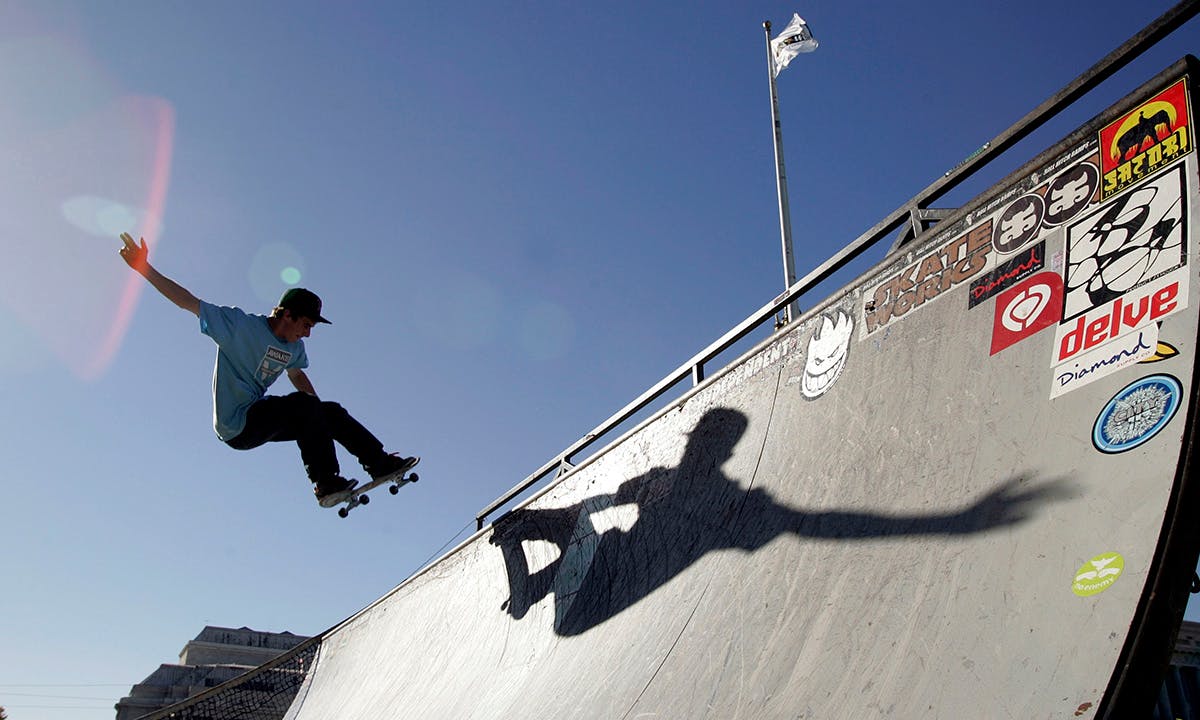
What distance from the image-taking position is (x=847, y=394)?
3453mm

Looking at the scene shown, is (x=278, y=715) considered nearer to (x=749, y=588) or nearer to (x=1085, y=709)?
(x=749, y=588)

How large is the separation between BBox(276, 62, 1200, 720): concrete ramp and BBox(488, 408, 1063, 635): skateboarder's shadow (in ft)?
0.05

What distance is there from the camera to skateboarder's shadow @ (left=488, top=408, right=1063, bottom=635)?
254 cm

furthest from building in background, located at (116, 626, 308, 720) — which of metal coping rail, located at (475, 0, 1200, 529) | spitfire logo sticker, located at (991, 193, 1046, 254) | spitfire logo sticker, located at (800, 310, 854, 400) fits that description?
spitfire logo sticker, located at (991, 193, 1046, 254)

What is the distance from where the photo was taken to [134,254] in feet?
17.7

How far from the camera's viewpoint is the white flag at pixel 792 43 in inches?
470

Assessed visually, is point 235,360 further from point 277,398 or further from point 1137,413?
point 1137,413

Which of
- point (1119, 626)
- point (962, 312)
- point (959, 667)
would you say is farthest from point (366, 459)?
point (1119, 626)

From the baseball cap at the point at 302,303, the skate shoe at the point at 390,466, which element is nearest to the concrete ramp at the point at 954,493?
the skate shoe at the point at 390,466

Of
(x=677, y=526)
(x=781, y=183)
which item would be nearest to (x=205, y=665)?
(x=781, y=183)

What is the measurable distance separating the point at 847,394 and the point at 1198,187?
1.46 metres

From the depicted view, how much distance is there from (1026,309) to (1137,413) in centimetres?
69

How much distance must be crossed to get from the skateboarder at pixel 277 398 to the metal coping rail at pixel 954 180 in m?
2.21

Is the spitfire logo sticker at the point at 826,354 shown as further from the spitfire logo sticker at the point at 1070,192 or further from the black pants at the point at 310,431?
the black pants at the point at 310,431
